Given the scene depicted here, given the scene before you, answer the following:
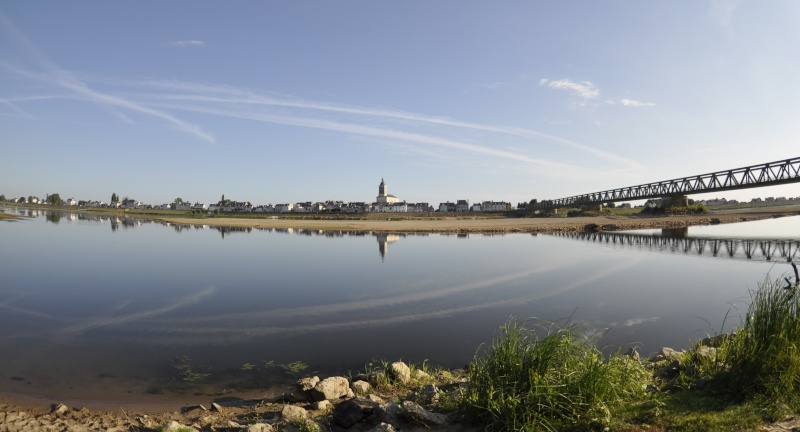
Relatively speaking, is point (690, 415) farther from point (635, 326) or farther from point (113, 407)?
point (113, 407)

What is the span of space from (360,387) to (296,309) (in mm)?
7620

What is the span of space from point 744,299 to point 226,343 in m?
18.3

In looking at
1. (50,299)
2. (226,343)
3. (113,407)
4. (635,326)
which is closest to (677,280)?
(635,326)

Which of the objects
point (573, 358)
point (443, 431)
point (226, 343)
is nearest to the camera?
point (443, 431)

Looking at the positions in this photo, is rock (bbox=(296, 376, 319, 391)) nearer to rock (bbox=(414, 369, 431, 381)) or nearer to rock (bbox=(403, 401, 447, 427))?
rock (bbox=(414, 369, 431, 381))

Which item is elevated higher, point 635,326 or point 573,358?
point 573,358

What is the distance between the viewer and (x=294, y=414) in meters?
6.31

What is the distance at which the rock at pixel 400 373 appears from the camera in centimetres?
816

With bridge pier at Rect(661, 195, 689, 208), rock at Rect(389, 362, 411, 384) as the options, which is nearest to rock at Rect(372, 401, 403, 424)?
rock at Rect(389, 362, 411, 384)

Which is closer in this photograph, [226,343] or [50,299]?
[226,343]

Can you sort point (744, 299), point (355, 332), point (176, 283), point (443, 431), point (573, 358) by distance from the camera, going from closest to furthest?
point (443, 431) → point (573, 358) → point (355, 332) → point (744, 299) → point (176, 283)

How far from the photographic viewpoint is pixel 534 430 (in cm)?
517

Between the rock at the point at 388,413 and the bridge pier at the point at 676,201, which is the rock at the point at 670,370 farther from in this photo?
the bridge pier at the point at 676,201

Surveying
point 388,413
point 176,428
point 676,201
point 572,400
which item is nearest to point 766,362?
point 572,400
